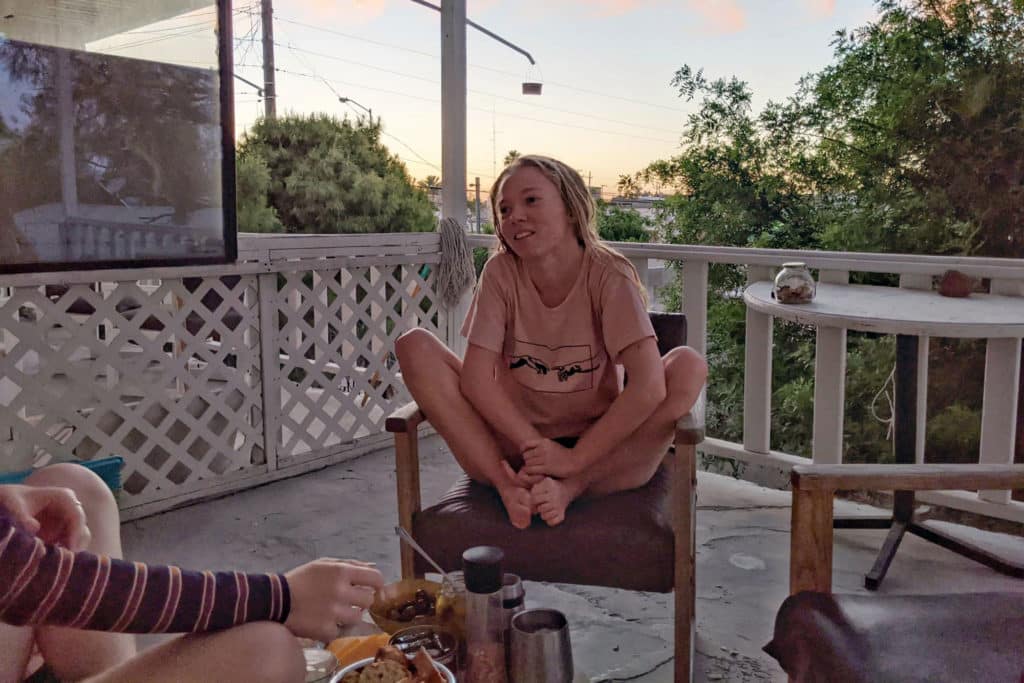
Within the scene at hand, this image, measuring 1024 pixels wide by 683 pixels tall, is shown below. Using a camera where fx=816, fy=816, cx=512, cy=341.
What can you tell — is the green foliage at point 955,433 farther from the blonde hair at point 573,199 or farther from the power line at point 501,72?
the blonde hair at point 573,199

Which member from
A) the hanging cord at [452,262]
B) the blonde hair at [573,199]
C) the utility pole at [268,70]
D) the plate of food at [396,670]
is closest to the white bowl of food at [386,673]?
the plate of food at [396,670]

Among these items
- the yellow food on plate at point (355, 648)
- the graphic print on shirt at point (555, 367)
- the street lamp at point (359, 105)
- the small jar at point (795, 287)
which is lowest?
the yellow food on plate at point (355, 648)

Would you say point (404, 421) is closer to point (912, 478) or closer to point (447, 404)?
point (447, 404)

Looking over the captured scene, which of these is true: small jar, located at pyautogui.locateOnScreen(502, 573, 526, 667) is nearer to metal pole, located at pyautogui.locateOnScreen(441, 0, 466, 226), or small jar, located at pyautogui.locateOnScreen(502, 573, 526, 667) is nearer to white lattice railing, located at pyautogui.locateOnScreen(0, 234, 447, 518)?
white lattice railing, located at pyautogui.locateOnScreen(0, 234, 447, 518)

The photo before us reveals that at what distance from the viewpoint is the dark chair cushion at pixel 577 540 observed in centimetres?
155

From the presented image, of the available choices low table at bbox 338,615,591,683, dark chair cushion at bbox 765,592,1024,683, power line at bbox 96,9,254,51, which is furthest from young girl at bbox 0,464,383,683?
power line at bbox 96,9,254,51

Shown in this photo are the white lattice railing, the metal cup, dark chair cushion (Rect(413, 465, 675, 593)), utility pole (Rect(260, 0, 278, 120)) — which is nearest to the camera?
the metal cup

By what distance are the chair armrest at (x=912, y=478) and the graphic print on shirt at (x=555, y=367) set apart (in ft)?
2.16

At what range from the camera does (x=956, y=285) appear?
2.32m

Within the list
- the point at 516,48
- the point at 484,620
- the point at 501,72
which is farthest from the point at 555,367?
the point at 501,72

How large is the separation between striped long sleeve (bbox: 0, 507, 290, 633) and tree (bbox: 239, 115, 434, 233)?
612 centimetres

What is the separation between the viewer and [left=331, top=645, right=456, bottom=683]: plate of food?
97cm

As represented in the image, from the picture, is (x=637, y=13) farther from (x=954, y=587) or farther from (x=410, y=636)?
(x=410, y=636)

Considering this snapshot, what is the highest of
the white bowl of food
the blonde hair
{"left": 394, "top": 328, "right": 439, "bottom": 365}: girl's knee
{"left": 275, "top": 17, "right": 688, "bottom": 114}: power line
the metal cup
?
{"left": 275, "top": 17, "right": 688, "bottom": 114}: power line
